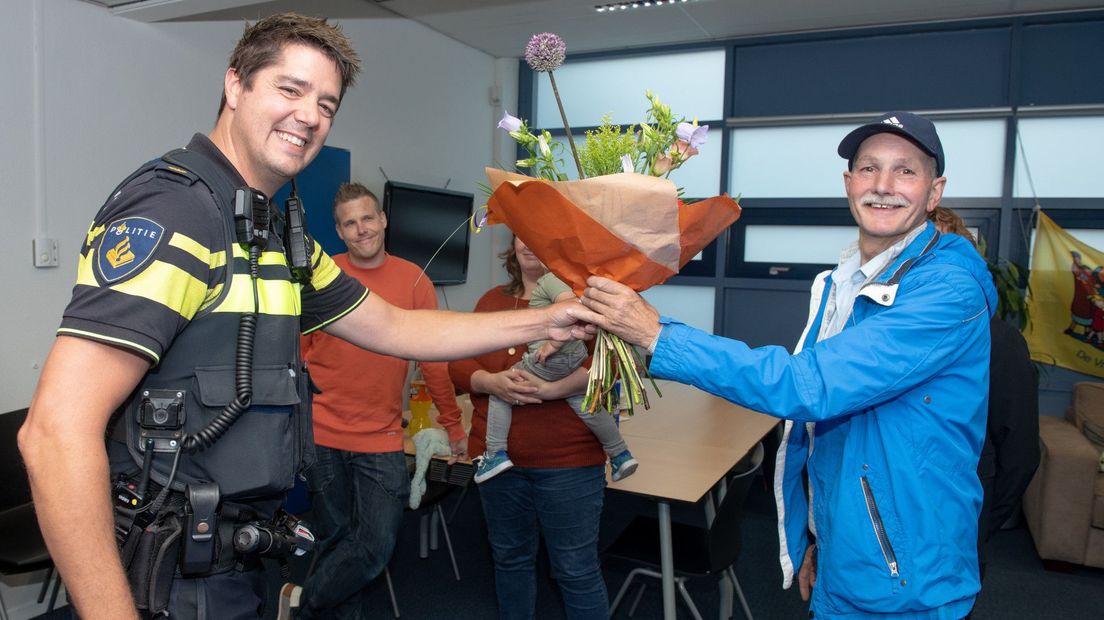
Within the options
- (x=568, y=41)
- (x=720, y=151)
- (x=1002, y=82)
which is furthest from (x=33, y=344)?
(x=1002, y=82)

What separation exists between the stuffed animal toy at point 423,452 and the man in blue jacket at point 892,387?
158 cm

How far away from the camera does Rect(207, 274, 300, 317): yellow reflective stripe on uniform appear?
4.19ft

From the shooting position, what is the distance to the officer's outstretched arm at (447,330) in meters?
1.82

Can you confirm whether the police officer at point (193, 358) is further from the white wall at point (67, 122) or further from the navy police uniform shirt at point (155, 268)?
the white wall at point (67, 122)

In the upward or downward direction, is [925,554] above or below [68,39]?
below

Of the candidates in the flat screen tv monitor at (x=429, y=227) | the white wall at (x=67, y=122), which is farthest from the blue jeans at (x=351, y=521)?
the flat screen tv monitor at (x=429, y=227)

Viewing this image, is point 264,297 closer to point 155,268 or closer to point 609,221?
point 155,268

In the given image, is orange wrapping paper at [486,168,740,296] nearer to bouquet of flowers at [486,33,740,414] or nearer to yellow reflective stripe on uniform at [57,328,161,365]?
bouquet of flowers at [486,33,740,414]

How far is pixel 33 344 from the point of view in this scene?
3.36 metres

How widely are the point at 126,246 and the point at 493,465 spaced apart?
1.58 metres

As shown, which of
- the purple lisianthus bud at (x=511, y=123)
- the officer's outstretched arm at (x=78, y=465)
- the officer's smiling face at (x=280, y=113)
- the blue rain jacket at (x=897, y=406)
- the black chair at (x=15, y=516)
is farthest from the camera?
the black chair at (x=15, y=516)

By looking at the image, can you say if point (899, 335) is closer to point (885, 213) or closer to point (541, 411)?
point (885, 213)

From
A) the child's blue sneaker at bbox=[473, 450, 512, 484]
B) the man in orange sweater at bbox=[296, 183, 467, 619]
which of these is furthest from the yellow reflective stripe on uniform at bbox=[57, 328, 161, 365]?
the man in orange sweater at bbox=[296, 183, 467, 619]

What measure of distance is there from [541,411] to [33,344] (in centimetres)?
248
